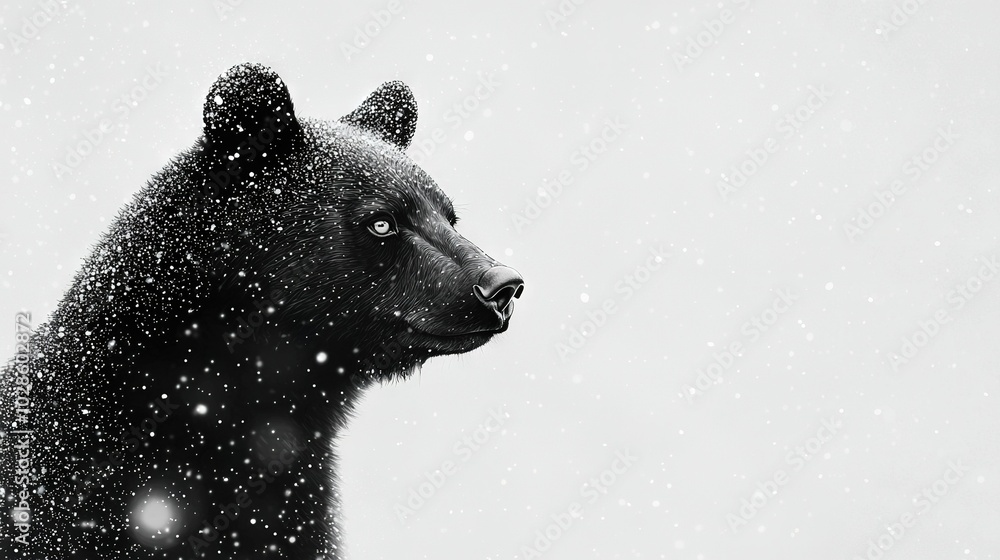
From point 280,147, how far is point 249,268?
0.63 metres

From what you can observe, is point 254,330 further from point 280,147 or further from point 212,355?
point 280,147

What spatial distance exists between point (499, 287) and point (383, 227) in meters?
0.73

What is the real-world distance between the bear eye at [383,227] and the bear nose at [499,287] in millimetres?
547

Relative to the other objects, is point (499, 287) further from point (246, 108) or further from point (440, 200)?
point (246, 108)

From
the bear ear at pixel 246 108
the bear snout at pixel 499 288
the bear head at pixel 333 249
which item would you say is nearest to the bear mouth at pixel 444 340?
the bear head at pixel 333 249

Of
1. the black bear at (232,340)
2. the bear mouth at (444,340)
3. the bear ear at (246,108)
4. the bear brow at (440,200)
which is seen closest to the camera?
the black bear at (232,340)

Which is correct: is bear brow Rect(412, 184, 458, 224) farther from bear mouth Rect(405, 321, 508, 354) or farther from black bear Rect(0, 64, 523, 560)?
bear mouth Rect(405, 321, 508, 354)

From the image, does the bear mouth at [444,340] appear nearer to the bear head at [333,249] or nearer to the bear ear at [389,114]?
the bear head at [333,249]

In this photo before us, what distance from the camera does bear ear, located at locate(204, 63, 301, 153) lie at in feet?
11.8

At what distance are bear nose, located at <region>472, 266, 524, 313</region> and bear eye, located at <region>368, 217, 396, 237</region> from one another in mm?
547

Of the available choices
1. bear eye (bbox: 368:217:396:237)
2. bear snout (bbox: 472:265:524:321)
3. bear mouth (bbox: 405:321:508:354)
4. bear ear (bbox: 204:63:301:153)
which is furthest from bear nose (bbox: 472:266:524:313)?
bear ear (bbox: 204:63:301:153)

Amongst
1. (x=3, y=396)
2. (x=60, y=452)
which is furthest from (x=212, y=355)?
(x=3, y=396)

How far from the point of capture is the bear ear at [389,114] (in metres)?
4.70

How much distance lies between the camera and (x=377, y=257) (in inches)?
151
